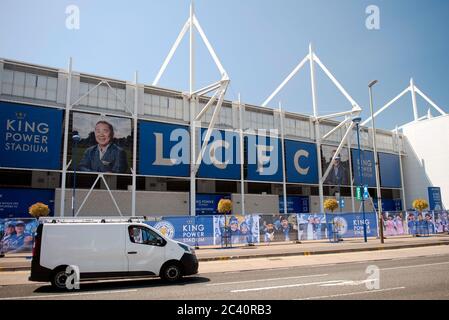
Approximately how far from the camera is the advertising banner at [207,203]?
41469 mm

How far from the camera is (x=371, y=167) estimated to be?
2190 inches

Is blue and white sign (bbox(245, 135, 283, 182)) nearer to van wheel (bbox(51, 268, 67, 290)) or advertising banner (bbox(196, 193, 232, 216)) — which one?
advertising banner (bbox(196, 193, 232, 216))

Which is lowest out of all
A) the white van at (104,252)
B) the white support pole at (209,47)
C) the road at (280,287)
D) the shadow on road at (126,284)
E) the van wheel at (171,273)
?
the shadow on road at (126,284)

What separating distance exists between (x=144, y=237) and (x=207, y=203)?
31941 millimetres

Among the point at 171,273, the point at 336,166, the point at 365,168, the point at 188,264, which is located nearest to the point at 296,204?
the point at 336,166

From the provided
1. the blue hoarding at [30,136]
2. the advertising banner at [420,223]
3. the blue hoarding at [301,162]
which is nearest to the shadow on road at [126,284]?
the blue hoarding at [30,136]

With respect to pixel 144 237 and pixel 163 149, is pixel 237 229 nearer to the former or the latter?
pixel 144 237

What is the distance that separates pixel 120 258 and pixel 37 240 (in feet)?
7.69

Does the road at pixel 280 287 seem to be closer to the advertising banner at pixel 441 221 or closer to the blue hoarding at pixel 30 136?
the blue hoarding at pixel 30 136

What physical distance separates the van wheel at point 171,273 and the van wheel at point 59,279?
2687mm

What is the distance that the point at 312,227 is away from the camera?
27.0 meters

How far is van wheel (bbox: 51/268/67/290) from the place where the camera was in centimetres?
945
